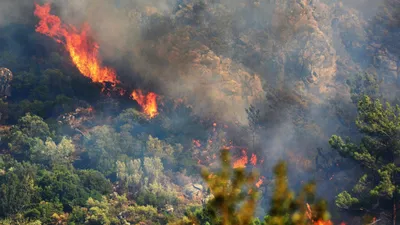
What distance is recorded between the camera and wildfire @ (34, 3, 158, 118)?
86812mm

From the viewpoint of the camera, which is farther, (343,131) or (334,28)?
(334,28)

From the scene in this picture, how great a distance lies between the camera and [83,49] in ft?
312

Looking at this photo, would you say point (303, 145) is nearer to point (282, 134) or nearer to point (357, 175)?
point (282, 134)

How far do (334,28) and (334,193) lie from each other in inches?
2120

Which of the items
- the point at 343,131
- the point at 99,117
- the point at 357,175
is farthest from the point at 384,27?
the point at 99,117

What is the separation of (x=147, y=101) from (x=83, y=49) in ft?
76.5

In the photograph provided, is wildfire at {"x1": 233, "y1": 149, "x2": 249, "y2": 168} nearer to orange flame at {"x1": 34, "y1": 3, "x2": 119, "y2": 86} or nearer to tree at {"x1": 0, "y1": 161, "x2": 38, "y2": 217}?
orange flame at {"x1": 34, "y1": 3, "x2": 119, "y2": 86}

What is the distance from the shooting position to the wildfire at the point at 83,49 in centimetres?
8681

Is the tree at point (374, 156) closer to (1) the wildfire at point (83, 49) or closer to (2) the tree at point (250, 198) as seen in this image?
(2) the tree at point (250, 198)

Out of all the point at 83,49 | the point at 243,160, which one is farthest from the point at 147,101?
the point at 243,160

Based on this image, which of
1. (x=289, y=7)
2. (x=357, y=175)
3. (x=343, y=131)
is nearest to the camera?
(x=357, y=175)

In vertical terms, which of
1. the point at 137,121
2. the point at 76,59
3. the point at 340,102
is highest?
the point at 76,59

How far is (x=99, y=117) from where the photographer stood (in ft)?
270

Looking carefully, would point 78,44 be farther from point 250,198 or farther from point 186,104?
point 250,198
